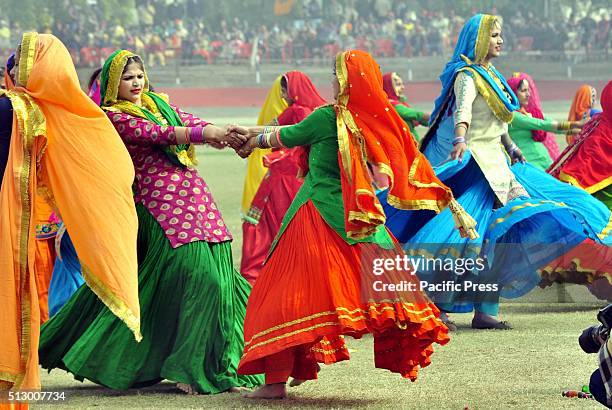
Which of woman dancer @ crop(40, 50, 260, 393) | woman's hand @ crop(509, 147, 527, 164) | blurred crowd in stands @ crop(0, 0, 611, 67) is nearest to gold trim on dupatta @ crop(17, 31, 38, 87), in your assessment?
woman dancer @ crop(40, 50, 260, 393)

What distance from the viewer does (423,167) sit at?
19.5ft

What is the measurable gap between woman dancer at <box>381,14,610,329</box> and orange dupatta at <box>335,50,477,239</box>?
1.61m

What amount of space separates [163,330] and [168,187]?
0.62 m

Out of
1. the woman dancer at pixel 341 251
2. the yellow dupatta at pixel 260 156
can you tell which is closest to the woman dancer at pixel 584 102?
the yellow dupatta at pixel 260 156

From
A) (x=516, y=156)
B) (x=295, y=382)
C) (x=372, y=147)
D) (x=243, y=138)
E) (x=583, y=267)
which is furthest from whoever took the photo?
(x=583, y=267)

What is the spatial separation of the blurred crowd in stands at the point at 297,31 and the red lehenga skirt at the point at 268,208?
30.2 m

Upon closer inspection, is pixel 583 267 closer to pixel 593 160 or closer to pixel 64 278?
pixel 593 160

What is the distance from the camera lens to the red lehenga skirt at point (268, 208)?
9516 millimetres

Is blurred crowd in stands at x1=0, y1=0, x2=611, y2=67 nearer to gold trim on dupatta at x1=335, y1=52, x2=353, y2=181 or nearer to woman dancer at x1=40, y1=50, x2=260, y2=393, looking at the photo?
woman dancer at x1=40, y1=50, x2=260, y2=393

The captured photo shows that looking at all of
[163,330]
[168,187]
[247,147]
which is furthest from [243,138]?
[163,330]

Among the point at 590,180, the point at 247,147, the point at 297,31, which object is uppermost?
the point at 247,147

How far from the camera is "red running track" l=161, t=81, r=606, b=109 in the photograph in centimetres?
3512

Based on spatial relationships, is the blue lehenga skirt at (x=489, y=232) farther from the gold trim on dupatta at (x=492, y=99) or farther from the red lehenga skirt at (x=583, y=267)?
the red lehenga skirt at (x=583, y=267)

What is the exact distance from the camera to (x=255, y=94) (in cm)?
3716
